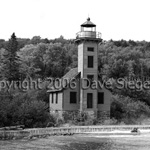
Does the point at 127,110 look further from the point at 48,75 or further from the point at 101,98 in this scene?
the point at 48,75

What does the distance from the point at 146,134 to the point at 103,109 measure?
A: 10.6m

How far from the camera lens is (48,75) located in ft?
249

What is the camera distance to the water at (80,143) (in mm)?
26870

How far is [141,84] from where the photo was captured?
57.2m

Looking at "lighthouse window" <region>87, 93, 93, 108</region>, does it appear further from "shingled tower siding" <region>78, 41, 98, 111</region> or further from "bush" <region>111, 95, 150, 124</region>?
"bush" <region>111, 95, 150, 124</region>

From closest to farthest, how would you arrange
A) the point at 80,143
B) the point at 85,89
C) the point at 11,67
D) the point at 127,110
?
1. the point at 80,143
2. the point at 85,89
3. the point at 127,110
4. the point at 11,67

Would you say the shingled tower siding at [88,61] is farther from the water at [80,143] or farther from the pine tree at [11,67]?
the pine tree at [11,67]

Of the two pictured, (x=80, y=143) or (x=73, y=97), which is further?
(x=73, y=97)

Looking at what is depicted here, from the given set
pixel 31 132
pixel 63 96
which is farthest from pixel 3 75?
pixel 31 132

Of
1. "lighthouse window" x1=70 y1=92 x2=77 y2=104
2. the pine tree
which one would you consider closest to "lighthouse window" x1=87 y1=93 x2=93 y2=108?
"lighthouse window" x1=70 y1=92 x2=77 y2=104

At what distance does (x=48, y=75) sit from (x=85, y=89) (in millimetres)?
33090

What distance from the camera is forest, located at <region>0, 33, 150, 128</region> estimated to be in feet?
124

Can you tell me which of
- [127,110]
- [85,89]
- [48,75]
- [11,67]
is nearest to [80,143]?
[85,89]

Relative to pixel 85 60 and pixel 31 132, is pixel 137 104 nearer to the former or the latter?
pixel 85 60
